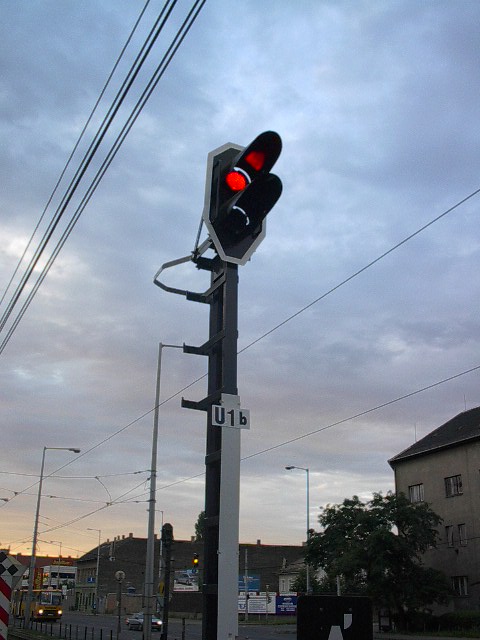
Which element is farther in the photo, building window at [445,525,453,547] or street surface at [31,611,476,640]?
building window at [445,525,453,547]

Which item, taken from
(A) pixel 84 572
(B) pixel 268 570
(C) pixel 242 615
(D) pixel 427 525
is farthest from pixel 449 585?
(A) pixel 84 572

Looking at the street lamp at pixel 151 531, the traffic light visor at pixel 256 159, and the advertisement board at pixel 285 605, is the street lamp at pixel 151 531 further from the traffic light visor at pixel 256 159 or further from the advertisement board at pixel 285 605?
the advertisement board at pixel 285 605

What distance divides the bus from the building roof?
2941cm

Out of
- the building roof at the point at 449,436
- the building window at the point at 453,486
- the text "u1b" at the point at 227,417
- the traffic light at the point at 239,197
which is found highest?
the building roof at the point at 449,436

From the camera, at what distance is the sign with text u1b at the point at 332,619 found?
4598 millimetres

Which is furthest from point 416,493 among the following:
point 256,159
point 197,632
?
point 256,159

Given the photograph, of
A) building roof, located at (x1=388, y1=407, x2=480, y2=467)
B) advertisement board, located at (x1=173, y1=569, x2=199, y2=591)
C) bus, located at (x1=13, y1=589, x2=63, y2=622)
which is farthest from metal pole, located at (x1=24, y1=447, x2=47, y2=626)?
advertisement board, located at (x1=173, y1=569, x2=199, y2=591)

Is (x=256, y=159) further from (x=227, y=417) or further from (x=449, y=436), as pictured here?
(x=449, y=436)

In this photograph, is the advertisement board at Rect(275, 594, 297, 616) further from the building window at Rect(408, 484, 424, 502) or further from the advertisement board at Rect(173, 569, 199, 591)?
the building window at Rect(408, 484, 424, 502)

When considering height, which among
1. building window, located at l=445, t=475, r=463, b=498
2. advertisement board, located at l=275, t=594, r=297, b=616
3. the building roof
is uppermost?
the building roof

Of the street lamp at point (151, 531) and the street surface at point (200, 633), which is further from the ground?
the street lamp at point (151, 531)

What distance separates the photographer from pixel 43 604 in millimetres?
59906

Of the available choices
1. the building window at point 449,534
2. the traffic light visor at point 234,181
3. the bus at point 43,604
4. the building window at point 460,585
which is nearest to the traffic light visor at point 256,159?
the traffic light visor at point 234,181

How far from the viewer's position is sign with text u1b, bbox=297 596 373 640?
4598mm
